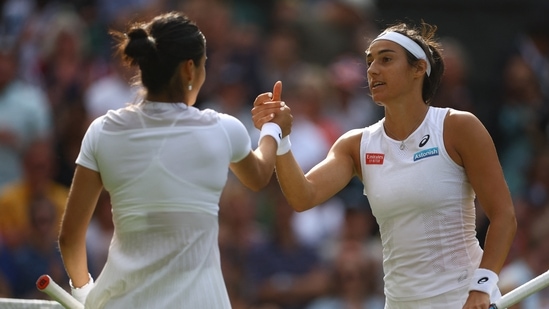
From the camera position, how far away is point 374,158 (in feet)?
18.8

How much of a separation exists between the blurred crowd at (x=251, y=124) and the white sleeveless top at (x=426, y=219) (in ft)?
11.0

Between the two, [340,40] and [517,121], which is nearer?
[517,121]

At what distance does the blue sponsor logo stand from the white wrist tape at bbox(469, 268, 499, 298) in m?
0.63

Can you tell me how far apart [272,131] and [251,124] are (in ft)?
16.5

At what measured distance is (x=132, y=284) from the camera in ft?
15.7

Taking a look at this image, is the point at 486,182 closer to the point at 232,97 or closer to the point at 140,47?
the point at 140,47

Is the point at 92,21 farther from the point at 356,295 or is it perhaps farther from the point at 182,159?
the point at 182,159

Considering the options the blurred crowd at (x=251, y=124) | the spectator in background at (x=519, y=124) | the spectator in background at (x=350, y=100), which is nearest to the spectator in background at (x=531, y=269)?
the blurred crowd at (x=251, y=124)

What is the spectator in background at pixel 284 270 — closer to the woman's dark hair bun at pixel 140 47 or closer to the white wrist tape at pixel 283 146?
the white wrist tape at pixel 283 146

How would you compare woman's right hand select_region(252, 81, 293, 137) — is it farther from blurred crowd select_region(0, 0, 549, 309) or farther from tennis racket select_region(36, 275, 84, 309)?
blurred crowd select_region(0, 0, 549, 309)

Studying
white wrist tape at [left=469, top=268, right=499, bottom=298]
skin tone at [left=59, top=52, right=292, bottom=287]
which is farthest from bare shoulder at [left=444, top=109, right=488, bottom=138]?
skin tone at [left=59, top=52, right=292, bottom=287]

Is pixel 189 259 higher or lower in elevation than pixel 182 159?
lower

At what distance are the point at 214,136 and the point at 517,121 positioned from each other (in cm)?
673

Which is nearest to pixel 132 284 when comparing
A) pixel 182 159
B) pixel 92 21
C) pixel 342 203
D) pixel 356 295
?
pixel 182 159
